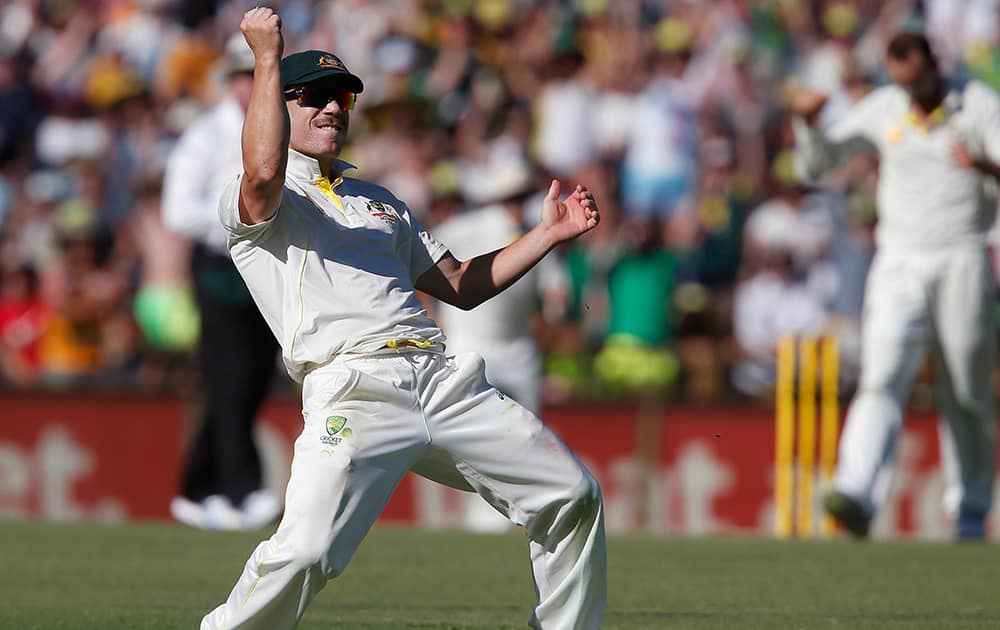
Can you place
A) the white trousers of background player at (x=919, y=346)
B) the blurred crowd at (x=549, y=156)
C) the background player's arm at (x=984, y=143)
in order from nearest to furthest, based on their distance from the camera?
the background player's arm at (x=984, y=143) → the white trousers of background player at (x=919, y=346) → the blurred crowd at (x=549, y=156)

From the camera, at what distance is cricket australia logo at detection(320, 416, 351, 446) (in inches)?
211

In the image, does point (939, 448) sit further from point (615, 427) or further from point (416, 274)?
point (416, 274)

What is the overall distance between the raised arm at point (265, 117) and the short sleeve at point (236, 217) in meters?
0.16

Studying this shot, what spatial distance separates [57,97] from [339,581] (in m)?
11.0

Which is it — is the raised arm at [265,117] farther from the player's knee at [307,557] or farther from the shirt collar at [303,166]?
the player's knee at [307,557]

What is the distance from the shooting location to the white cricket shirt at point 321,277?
557 cm

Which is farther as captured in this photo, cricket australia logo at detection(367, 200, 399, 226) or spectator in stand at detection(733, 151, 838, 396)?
spectator in stand at detection(733, 151, 838, 396)

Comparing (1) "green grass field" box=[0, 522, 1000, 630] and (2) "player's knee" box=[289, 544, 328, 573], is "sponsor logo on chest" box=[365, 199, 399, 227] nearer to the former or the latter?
(2) "player's knee" box=[289, 544, 328, 573]

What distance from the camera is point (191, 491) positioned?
38.3 ft

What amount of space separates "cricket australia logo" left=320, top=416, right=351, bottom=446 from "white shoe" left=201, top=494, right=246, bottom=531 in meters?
6.08

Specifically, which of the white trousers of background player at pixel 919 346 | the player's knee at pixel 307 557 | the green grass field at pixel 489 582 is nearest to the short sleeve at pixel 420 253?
the player's knee at pixel 307 557

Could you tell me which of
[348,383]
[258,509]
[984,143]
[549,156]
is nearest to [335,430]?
[348,383]

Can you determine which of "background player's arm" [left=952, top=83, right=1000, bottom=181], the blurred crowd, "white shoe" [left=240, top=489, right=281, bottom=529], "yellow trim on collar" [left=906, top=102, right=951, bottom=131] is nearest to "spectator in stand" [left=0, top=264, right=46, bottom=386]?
the blurred crowd

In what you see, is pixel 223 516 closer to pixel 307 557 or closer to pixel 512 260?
pixel 512 260
